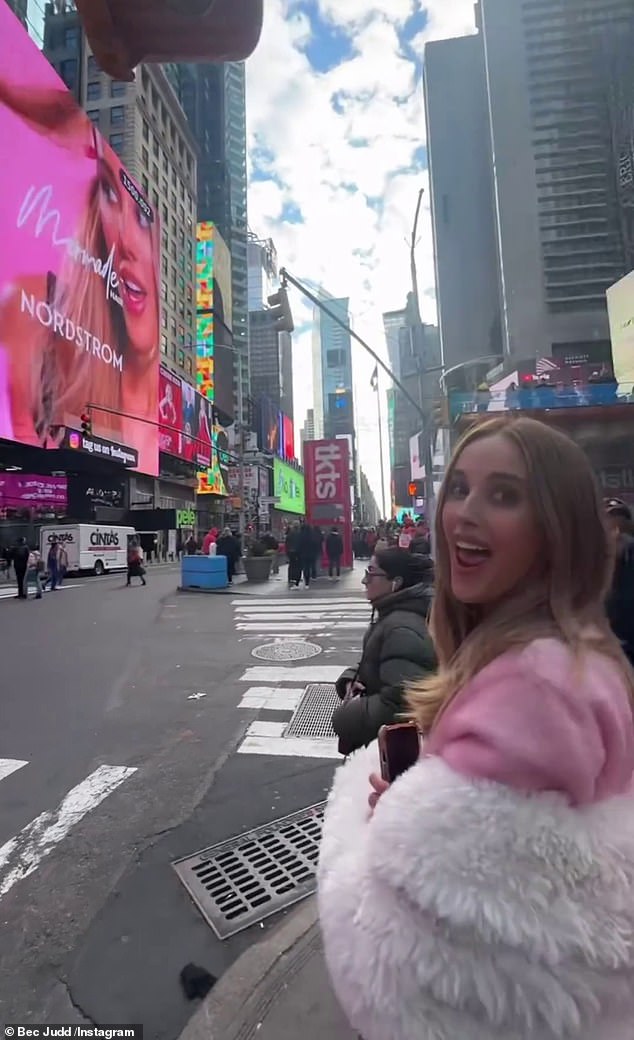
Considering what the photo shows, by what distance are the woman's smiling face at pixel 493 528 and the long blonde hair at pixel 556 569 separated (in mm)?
20

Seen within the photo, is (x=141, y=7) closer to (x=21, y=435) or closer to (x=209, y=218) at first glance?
(x=21, y=435)

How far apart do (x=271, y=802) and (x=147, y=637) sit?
690 centimetres

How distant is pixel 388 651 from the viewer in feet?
8.98

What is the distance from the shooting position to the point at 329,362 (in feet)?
475

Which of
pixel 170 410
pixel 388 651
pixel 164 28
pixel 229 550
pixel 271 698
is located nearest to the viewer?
pixel 164 28

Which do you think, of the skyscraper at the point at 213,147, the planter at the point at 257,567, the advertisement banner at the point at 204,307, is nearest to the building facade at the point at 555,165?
the planter at the point at 257,567

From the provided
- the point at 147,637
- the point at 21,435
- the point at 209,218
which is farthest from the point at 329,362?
the point at 147,637

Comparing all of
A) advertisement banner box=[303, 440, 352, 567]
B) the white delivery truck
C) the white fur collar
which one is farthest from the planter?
the white fur collar

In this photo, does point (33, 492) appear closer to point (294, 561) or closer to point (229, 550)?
point (229, 550)

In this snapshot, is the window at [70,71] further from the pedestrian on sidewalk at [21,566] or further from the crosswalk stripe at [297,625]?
the crosswalk stripe at [297,625]

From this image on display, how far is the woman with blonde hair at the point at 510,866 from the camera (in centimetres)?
96

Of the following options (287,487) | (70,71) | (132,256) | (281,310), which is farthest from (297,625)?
(287,487)

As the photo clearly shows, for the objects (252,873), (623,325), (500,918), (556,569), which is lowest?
(252,873)

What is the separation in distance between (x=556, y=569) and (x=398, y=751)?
0.54m
